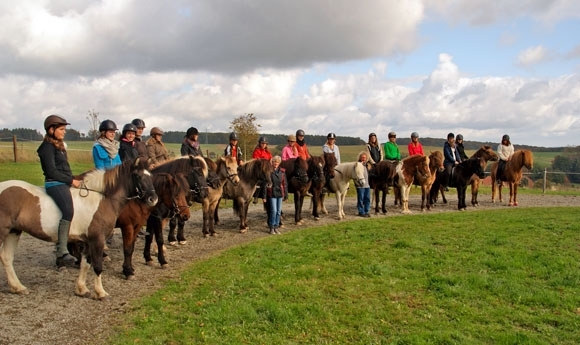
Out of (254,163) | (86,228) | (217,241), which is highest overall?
(254,163)

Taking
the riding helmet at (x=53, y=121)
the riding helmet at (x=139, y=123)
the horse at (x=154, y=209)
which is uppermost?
the riding helmet at (x=139, y=123)

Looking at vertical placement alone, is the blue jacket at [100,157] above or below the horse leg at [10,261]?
above

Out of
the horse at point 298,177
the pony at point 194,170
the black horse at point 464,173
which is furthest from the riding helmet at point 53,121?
the black horse at point 464,173

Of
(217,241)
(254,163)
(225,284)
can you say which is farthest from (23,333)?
(254,163)

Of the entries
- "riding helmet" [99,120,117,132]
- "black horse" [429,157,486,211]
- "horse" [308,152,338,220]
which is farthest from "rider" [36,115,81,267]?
"black horse" [429,157,486,211]

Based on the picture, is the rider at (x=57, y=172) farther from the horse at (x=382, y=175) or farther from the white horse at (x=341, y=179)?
the horse at (x=382, y=175)

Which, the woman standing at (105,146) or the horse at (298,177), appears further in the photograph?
the horse at (298,177)

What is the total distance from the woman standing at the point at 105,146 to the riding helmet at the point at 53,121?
1.50 meters

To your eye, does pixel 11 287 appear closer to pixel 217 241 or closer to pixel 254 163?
pixel 217 241

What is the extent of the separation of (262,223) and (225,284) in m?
6.54

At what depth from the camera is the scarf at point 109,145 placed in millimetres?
7855

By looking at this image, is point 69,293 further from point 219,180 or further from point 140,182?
point 219,180

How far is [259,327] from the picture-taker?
5230mm

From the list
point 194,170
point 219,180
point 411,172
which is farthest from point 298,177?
point 411,172
